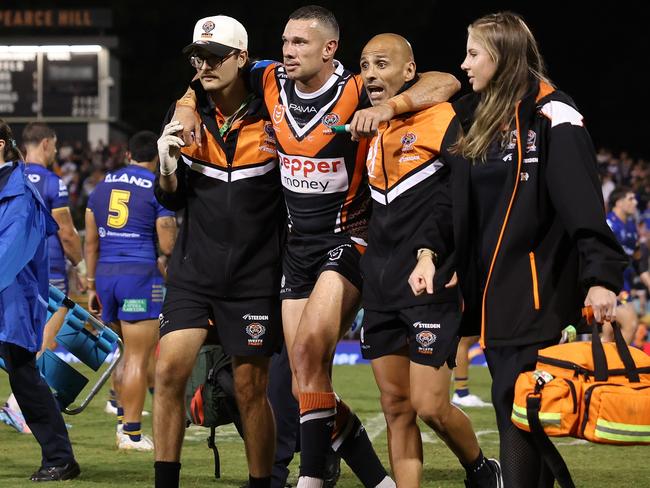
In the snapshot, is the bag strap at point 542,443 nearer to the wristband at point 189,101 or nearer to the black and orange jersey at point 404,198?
the black and orange jersey at point 404,198

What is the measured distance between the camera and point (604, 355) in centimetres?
Answer: 439

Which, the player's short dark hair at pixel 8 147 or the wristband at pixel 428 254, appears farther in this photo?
the player's short dark hair at pixel 8 147

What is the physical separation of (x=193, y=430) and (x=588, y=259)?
595 cm

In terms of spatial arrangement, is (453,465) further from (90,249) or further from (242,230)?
(90,249)

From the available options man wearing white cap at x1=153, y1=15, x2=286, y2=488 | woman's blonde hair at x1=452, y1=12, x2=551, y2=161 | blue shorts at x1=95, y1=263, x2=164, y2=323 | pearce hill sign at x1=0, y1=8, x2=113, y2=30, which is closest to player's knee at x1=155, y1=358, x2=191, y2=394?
man wearing white cap at x1=153, y1=15, x2=286, y2=488

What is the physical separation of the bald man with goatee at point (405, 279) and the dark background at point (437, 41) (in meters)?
27.6

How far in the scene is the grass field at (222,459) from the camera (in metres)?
7.53

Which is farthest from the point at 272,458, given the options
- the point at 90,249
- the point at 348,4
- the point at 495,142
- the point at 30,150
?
the point at 348,4

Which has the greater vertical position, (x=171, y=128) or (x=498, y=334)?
(x=171, y=128)

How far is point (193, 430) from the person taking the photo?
387 inches

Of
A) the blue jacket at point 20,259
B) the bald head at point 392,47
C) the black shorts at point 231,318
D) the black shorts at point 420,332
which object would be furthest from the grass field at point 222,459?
the bald head at point 392,47

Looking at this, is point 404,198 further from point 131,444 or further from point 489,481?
point 131,444

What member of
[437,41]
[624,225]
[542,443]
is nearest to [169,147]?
[542,443]

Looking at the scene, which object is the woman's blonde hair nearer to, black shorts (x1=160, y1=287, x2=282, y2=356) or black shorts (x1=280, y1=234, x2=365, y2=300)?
black shorts (x1=280, y1=234, x2=365, y2=300)
